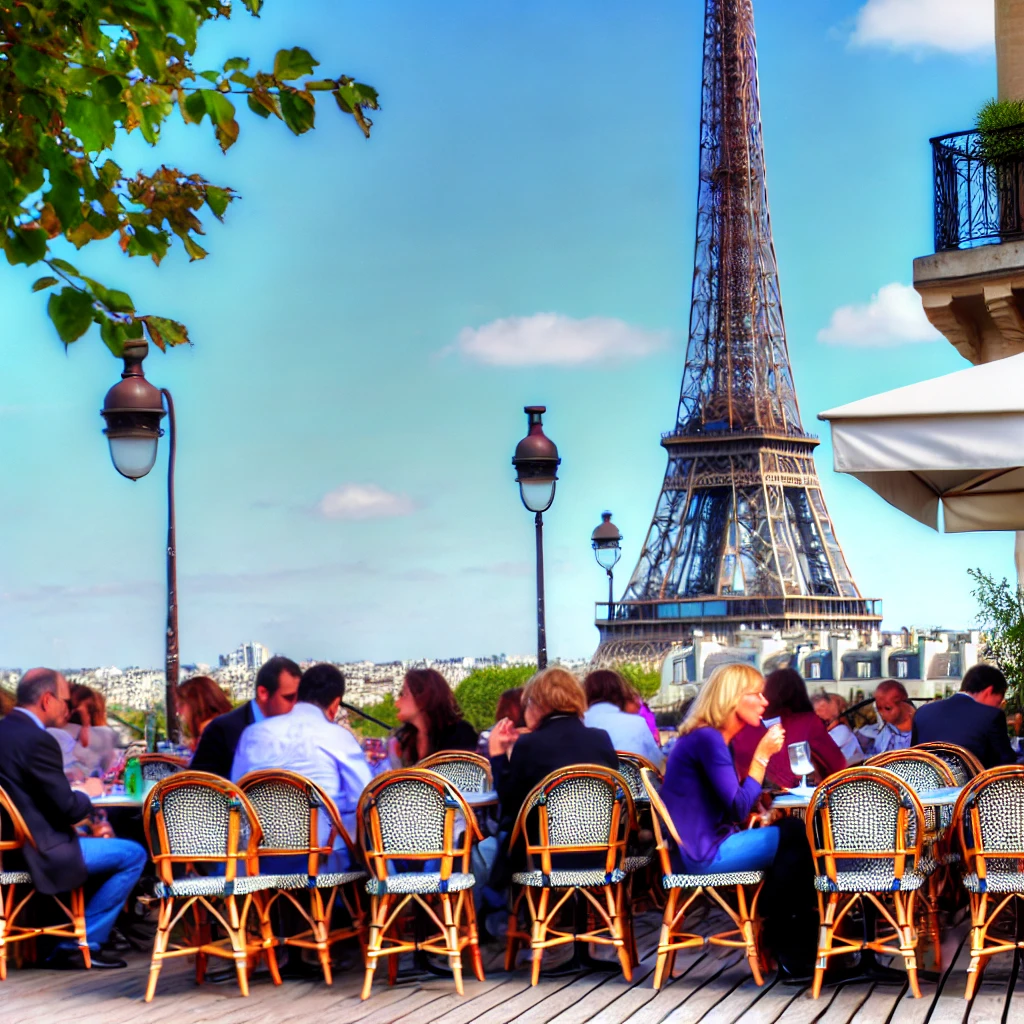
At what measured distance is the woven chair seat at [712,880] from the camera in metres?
7.21

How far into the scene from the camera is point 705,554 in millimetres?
60938

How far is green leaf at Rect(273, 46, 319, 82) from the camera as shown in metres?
6.09

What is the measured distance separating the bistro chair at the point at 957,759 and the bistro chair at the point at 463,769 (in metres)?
2.30

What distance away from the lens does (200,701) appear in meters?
9.24

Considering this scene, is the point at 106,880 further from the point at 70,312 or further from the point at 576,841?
the point at 70,312

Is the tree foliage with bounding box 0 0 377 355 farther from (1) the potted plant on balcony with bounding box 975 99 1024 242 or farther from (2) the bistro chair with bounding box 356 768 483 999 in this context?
(1) the potted plant on balcony with bounding box 975 99 1024 242

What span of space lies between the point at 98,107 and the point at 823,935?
4.49m

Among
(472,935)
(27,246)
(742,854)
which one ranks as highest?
(27,246)

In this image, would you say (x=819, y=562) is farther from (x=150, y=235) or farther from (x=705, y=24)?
(x=150, y=235)

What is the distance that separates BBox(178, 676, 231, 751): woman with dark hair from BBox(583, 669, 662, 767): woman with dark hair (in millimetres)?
2066

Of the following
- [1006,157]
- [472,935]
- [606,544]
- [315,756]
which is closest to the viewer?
[472,935]

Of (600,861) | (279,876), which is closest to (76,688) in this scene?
(279,876)

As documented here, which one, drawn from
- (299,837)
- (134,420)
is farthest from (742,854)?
(134,420)

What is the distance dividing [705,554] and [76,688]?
168 feet
